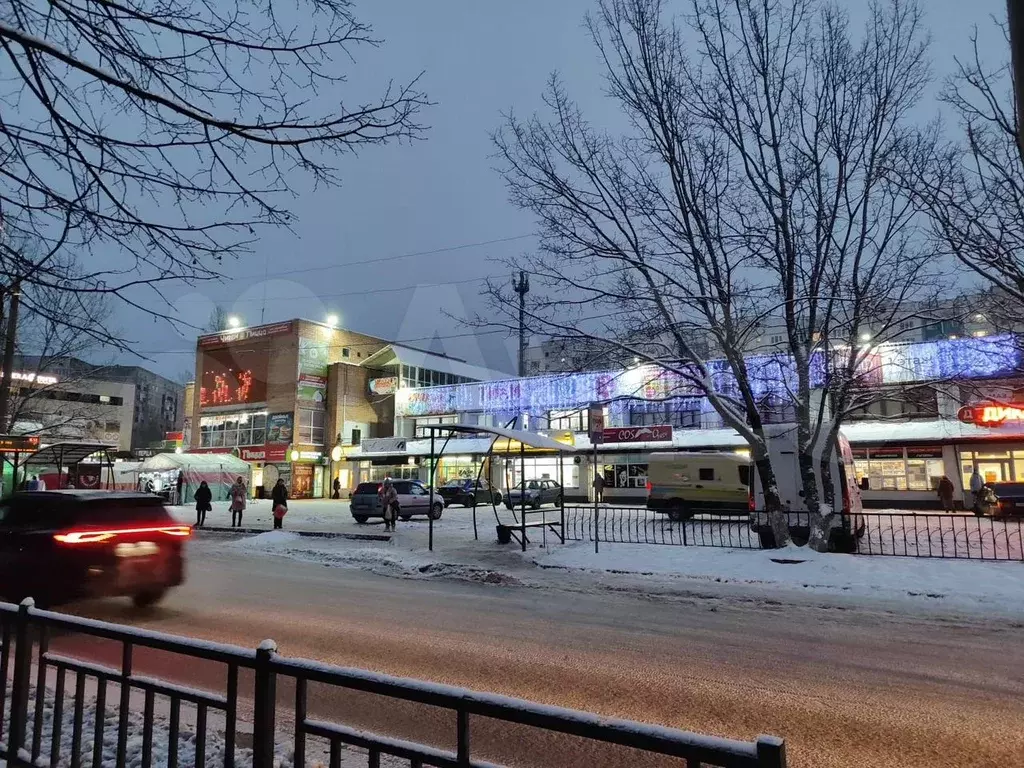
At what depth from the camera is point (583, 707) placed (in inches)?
212

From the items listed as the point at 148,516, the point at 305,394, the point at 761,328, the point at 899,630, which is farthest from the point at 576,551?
the point at 305,394

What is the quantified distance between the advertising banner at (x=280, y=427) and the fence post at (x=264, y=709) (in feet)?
160

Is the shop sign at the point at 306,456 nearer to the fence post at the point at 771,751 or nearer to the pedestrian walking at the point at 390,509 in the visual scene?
the pedestrian walking at the point at 390,509

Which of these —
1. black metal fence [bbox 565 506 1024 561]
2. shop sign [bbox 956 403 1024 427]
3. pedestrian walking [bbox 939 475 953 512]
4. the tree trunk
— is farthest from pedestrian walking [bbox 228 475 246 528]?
pedestrian walking [bbox 939 475 953 512]

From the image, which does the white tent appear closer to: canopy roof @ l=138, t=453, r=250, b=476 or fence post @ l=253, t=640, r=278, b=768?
canopy roof @ l=138, t=453, r=250, b=476

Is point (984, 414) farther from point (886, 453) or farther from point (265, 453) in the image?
point (265, 453)

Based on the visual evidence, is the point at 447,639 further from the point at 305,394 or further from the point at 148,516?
the point at 305,394

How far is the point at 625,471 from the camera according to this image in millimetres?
36781

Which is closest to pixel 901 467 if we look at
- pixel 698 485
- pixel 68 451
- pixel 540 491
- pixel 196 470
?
pixel 698 485

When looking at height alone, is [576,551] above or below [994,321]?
below

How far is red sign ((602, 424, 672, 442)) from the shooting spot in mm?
33812

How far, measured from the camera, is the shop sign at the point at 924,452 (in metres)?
30.5

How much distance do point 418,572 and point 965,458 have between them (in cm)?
2713

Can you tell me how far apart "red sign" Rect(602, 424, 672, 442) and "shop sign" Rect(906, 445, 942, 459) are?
1074cm
